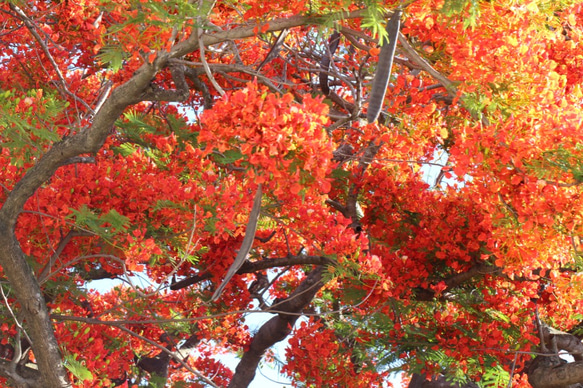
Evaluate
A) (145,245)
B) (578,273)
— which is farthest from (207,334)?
(578,273)

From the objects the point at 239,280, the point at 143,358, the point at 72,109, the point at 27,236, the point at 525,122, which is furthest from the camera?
the point at 143,358

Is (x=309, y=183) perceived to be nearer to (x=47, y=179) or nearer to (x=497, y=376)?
(x=47, y=179)

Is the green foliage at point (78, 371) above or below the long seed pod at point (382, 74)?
below

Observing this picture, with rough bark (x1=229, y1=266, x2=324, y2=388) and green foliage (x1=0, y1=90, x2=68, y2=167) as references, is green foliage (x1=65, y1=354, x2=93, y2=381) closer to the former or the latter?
green foliage (x1=0, y1=90, x2=68, y2=167)

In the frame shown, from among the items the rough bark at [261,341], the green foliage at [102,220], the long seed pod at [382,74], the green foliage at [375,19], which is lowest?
the green foliage at [102,220]

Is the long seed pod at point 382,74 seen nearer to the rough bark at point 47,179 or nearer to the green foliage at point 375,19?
the green foliage at point 375,19

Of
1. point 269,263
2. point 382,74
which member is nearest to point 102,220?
point 382,74

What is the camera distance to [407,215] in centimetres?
686

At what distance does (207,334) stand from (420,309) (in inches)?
115

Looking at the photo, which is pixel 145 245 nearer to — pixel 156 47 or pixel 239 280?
pixel 156 47

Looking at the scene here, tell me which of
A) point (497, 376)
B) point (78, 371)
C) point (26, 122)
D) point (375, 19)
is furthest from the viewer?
point (497, 376)

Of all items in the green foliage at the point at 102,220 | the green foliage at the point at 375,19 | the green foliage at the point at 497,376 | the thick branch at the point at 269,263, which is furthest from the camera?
the thick branch at the point at 269,263

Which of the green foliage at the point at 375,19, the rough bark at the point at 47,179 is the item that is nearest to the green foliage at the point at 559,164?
the green foliage at the point at 375,19

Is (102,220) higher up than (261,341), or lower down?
lower down
